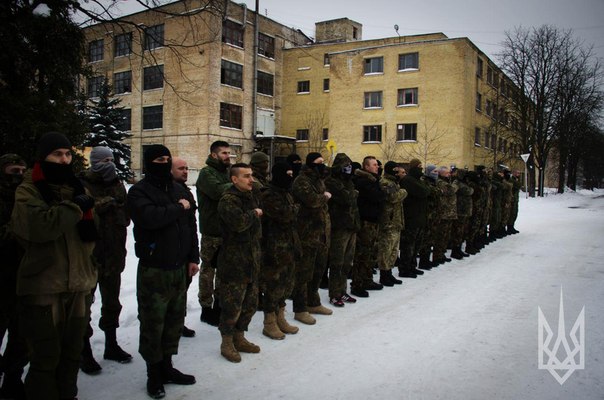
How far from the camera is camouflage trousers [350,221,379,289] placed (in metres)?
7.25

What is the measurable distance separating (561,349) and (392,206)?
12.3ft

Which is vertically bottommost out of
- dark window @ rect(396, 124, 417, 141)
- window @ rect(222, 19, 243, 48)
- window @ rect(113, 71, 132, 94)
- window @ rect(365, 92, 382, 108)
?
dark window @ rect(396, 124, 417, 141)

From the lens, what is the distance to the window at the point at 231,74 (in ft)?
111

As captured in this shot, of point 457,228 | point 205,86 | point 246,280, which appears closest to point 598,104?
point 205,86

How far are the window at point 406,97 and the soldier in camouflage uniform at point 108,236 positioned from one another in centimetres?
3305

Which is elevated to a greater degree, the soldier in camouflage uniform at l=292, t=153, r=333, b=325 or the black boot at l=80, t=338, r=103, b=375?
the soldier in camouflage uniform at l=292, t=153, r=333, b=325

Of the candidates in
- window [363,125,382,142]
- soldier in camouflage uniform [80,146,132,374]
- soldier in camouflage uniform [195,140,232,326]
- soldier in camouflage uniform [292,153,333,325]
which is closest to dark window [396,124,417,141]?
window [363,125,382,142]

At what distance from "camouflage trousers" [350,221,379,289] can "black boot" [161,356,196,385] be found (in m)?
3.70

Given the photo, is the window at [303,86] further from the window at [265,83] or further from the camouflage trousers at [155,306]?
the camouflage trousers at [155,306]

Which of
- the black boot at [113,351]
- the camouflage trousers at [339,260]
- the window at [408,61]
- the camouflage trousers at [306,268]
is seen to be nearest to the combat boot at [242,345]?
the black boot at [113,351]

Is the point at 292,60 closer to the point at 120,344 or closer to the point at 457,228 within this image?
the point at 457,228

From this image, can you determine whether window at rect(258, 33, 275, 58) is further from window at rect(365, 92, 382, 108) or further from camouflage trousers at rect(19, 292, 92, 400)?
camouflage trousers at rect(19, 292, 92, 400)

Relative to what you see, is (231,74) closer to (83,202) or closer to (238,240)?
(238,240)

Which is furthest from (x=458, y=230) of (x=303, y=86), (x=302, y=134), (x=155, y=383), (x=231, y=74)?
(x=303, y=86)
